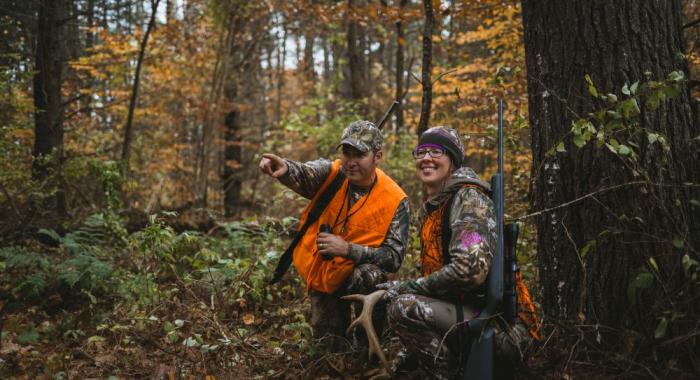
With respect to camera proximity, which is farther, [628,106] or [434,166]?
[434,166]

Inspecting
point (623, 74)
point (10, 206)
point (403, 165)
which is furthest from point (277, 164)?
point (403, 165)

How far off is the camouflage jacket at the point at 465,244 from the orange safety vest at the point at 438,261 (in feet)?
0.51

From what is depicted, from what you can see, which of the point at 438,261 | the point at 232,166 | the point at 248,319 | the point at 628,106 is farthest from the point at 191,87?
the point at 628,106

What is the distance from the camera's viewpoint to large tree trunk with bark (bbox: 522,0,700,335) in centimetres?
344

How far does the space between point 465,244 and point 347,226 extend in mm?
1366

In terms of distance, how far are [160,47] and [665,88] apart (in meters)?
13.5

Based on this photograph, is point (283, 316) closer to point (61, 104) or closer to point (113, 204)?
point (113, 204)

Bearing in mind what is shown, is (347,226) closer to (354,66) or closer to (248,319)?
(248,319)

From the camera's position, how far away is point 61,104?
33.2 feet

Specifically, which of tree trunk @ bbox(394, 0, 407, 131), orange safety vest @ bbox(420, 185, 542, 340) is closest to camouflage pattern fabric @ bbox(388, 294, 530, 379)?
orange safety vest @ bbox(420, 185, 542, 340)

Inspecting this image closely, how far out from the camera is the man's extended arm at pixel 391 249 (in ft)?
13.6

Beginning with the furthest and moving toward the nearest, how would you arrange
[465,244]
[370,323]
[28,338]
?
[28,338] < [370,323] < [465,244]

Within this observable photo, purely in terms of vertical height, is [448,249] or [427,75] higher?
[427,75]

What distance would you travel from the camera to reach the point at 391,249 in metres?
4.32
